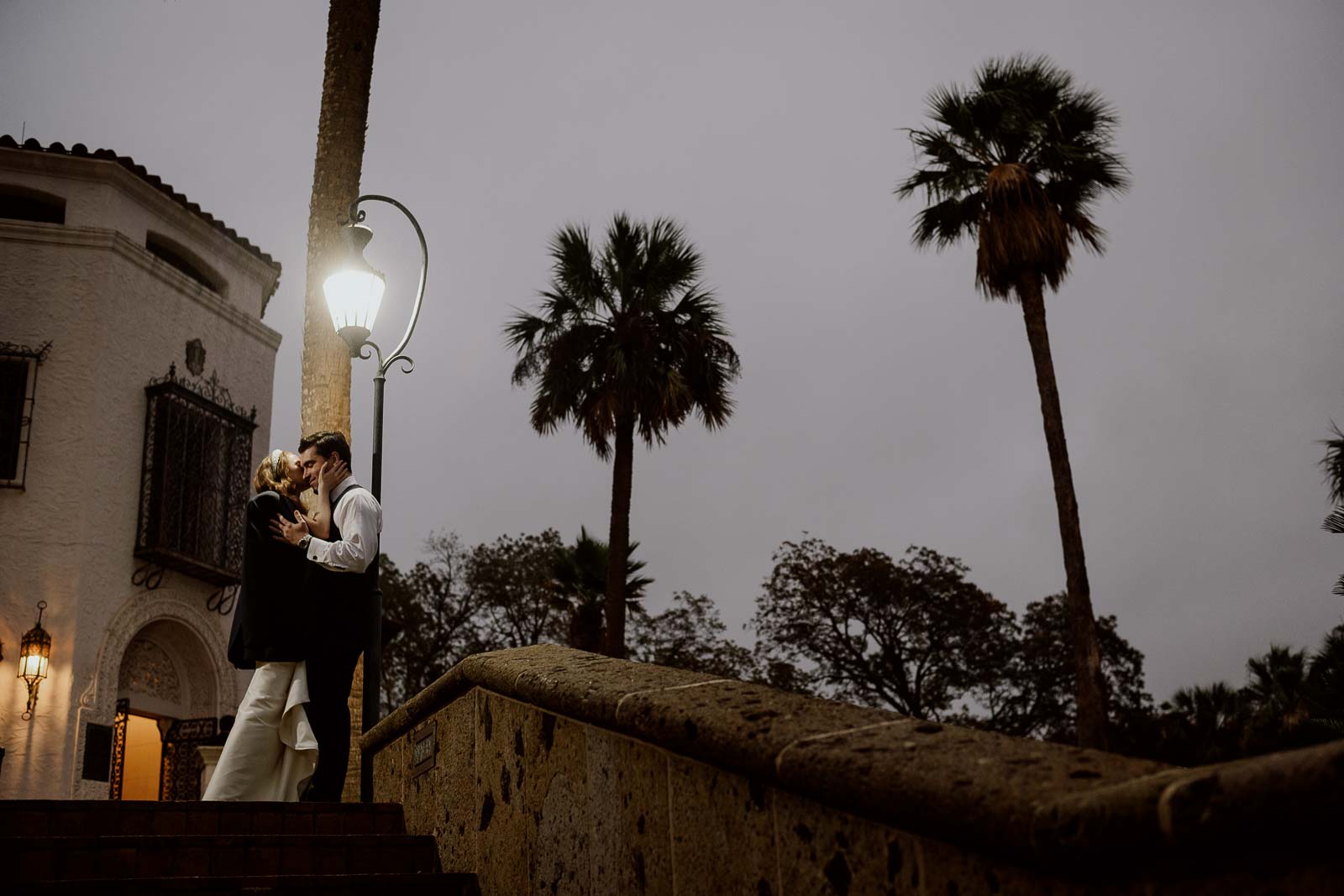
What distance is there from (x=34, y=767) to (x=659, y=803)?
48.3 feet

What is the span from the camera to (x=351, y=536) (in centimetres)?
585

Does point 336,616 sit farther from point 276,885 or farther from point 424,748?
point 276,885

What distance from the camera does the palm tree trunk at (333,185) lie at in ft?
30.9

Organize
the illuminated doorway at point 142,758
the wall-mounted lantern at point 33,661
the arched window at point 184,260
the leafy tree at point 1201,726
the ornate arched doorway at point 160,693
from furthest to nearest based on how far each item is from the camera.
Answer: the leafy tree at point 1201,726
the arched window at point 184,260
the illuminated doorway at point 142,758
the ornate arched doorway at point 160,693
the wall-mounted lantern at point 33,661

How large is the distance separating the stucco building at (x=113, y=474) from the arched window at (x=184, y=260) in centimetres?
7

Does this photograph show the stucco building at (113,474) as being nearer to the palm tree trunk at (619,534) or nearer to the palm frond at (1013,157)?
the palm tree trunk at (619,534)

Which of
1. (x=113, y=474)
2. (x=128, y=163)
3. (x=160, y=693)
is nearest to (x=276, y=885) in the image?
(x=113, y=474)

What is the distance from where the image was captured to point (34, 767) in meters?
15.4

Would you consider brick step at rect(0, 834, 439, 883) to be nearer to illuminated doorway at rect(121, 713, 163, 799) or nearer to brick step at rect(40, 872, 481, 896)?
brick step at rect(40, 872, 481, 896)

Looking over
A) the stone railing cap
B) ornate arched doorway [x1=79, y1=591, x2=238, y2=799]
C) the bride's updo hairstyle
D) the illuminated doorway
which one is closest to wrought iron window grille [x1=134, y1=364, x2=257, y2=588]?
ornate arched doorway [x1=79, y1=591, x2=238, y2=799]

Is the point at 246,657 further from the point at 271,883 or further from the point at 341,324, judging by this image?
the point at 341,324

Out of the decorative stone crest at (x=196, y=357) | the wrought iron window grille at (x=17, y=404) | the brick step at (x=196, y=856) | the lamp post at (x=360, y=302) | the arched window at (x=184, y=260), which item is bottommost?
the brick step at (x=196, y=856)

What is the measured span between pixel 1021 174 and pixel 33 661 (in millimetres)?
16729

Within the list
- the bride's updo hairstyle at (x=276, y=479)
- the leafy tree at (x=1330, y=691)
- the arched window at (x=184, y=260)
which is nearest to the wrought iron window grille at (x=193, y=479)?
the arched window at (x=184, y=260)
